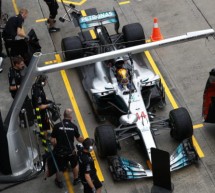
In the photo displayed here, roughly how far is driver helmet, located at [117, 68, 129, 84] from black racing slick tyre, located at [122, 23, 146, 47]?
2.06 meters

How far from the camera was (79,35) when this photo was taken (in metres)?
16.6

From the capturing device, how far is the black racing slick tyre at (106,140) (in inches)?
487

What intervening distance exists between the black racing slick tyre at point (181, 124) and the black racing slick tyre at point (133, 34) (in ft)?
10.6

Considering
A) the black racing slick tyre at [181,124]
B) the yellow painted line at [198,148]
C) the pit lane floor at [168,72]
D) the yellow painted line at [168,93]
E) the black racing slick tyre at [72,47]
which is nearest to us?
the pit lane floor at [168,72]

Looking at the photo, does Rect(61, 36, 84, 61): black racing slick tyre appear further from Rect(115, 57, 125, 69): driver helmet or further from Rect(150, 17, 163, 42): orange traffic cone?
Rect(150, 17, 163, 42): orange traffic cone

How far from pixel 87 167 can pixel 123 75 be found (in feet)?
9.72

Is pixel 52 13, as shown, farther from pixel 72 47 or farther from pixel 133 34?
pixel 133 34

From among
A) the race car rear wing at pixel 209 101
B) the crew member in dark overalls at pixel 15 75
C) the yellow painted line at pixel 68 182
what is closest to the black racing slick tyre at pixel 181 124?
the race car rear wing at pixel 209 101

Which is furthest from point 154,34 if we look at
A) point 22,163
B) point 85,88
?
point 22,163

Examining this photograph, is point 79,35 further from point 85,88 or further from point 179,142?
point 179,142

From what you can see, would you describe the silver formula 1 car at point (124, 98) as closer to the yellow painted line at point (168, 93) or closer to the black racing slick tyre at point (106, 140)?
the black racing slick tyre at point (106, 140)

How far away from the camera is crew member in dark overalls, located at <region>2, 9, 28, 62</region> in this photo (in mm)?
14836

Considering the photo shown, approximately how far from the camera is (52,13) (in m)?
16.6

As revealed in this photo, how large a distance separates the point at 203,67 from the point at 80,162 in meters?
5.58
